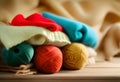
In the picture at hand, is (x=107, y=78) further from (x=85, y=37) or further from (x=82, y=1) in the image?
(x=82, y=1)

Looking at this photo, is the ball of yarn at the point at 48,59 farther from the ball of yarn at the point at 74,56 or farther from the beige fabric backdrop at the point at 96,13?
the beige fabric backdrop at the point at 96,13

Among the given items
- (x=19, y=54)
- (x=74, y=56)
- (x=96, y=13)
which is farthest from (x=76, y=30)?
(x=96, y=13)

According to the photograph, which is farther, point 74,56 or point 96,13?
point 96,13

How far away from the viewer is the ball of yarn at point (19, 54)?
796mm

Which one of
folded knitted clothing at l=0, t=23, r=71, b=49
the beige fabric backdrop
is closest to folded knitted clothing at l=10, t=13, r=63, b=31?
folded knitted clothing at l=0, t=23, r=71, b=49

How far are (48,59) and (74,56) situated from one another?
104 mm

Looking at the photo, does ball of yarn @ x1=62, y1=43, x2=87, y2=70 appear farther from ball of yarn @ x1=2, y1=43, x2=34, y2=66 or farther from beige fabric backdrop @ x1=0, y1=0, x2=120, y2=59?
beige fabric backdrop @ x1=0, y1=0, x2=120, y2=59

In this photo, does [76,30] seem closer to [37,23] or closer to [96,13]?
[37,23]

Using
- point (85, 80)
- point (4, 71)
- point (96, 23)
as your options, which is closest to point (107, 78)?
point (85, 80)

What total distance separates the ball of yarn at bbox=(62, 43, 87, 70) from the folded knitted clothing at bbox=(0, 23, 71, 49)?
53 millimetres

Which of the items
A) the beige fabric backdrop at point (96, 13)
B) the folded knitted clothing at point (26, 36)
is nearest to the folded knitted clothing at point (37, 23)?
the folded knitted clothing at point (26, 36)

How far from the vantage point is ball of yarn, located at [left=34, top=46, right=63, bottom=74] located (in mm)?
800

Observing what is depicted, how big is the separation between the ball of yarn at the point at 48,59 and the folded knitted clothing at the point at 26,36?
1.0 inches

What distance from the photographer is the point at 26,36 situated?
0.80 meters
